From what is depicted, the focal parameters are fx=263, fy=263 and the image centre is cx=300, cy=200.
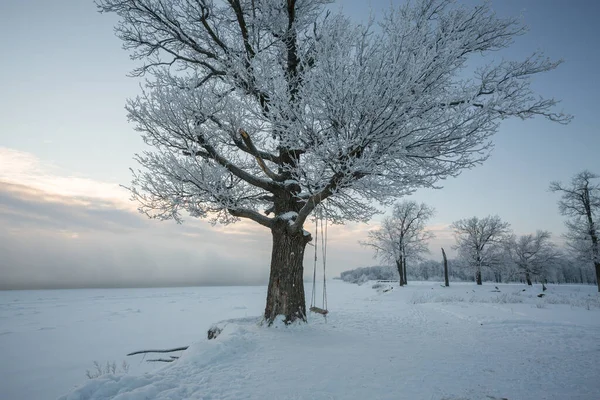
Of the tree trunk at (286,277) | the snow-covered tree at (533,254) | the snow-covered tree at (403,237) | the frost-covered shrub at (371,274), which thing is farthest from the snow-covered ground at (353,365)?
the frost-covered shrub at (371,274)

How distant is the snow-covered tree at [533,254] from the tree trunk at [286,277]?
138 ft

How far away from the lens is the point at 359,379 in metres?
3.45

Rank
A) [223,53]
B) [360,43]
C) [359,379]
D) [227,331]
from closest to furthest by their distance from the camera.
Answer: [359,379] → [360,43] → [227,331] → [223,53]

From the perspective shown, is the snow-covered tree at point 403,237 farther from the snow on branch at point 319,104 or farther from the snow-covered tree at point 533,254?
the snow on branch at point 319,104

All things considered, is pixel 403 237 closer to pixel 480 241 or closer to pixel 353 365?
pixel 480 241

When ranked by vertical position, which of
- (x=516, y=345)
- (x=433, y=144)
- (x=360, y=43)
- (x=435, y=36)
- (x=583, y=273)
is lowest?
(x=583, y=273)

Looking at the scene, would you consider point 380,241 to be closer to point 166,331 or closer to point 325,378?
point 166,331

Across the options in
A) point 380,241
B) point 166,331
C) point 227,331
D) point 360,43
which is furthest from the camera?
point 380,241

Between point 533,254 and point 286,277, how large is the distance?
47382 mm

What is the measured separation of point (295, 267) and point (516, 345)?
197 inches

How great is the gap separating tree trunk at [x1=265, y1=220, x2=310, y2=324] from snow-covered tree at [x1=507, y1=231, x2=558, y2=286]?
1656 inches

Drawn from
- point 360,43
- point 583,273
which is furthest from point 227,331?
point 583,273

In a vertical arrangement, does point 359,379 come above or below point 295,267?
below

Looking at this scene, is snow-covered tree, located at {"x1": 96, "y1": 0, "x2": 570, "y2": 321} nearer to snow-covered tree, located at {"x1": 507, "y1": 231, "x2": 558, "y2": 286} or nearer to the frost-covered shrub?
snow-covered tree, located at {"x1": 507, "y1": 231, "x2": 558, "y2": 286}
